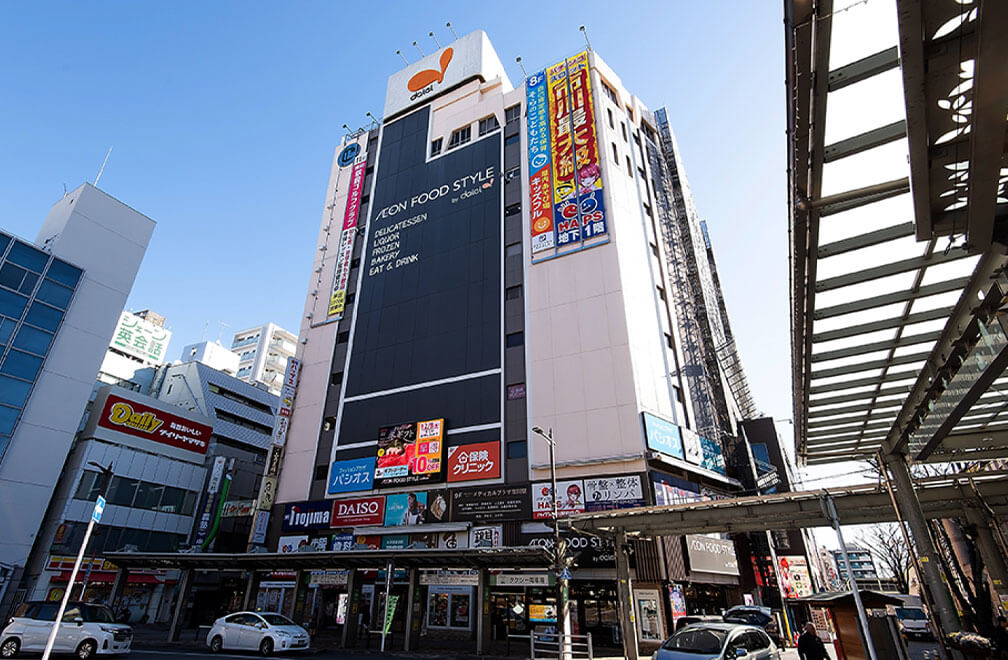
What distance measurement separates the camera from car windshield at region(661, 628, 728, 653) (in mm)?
12074

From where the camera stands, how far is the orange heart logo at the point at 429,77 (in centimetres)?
5180

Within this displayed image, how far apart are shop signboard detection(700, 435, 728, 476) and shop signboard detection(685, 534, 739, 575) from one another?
447 cm

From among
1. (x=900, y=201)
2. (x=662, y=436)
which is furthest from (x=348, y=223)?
(x=900, y=201)

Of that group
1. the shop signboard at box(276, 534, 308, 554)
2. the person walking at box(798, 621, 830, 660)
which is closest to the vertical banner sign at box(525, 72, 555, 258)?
the shop signboard at box(276, 534, 308, 554)

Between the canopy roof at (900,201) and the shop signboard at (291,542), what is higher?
the canopy roof at (900,201)


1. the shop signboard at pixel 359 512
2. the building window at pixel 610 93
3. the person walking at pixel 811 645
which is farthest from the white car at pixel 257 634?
the building window at pixel 610 93

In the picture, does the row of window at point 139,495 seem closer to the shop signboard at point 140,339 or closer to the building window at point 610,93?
A: the shop signboard at point 140,339

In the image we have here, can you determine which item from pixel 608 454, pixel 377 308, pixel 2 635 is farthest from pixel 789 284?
pixel 377 308

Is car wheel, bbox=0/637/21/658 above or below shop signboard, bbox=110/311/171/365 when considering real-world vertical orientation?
below

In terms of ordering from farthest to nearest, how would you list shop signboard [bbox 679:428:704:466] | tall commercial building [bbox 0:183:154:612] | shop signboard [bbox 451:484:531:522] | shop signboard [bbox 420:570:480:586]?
tall commercial building [bbox 0:183:154:612] → shop signboard [bbox 679:428:704:466] → shop signboard [bbox 451:484:531:522] → shop signboard [bbox 420:570:480:586]

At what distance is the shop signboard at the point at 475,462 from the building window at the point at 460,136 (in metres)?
28.0

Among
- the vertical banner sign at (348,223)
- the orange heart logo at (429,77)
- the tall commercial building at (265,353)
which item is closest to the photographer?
the vertical banner sign at (348,223)

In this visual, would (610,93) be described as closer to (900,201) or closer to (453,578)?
(453,578)

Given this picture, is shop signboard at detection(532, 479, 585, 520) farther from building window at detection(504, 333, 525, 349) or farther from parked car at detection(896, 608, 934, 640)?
parked car at detection(896, 608, 934, 640)
